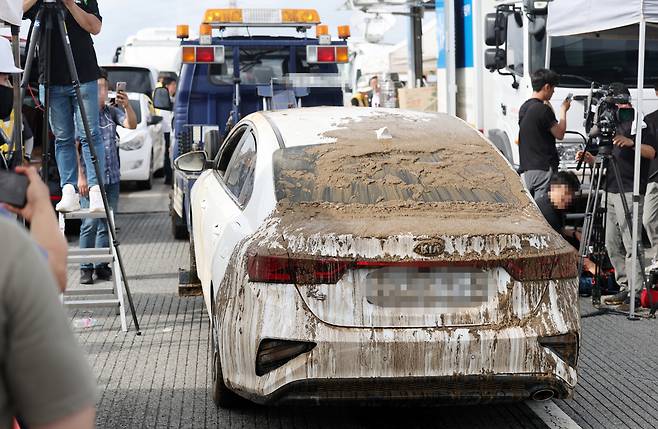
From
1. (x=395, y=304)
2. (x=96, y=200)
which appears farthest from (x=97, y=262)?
(x=395, y=304)

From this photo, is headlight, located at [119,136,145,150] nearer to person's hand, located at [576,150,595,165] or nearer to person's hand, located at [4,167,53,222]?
person's hand, located at [576,150,595,165]

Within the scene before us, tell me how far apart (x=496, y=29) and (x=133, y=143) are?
7872mm

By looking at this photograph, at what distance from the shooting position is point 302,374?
4.64 metres

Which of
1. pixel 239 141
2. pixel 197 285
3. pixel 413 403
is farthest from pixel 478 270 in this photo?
pixel 197 285

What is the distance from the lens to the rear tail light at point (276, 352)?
4.65m

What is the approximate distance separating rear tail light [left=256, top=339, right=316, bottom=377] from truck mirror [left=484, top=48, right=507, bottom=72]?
26.8 ft

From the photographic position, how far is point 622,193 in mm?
8562

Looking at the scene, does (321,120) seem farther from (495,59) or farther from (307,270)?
(495,59)

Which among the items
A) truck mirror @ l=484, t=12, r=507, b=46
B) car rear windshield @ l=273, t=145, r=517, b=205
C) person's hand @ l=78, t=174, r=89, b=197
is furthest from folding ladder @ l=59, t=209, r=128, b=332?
truck mirror @ l=484, t=12, r=507, b=46

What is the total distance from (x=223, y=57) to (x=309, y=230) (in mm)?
7426

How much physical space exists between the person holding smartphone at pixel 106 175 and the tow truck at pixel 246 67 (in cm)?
123

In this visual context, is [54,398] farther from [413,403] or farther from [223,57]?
[223,57]

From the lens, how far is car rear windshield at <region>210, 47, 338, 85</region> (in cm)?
1252

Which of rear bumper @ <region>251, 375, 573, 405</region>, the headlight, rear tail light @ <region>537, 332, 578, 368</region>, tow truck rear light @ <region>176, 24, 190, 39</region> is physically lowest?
the headlight
